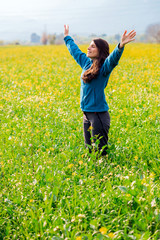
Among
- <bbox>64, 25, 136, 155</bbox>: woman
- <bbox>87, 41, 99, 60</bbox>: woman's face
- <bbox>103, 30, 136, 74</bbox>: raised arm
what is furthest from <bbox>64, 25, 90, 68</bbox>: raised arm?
<bbox>103, 30, 136, 74</bbox>: raised arm

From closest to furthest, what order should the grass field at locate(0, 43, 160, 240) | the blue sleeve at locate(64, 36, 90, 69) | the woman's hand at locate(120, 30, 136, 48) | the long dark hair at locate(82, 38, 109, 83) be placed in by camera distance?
1. the grass field at locate(0, 43, 160, 240)
2. the woman's hand at locate(120, 30, 136, 48)
3. the long dark hair at locate(82, 38, 109, 83)
4. the blue sleeve at locate(64, 36, 90, 69)

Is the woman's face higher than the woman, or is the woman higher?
the woman's face

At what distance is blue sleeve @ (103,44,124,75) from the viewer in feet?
10.1

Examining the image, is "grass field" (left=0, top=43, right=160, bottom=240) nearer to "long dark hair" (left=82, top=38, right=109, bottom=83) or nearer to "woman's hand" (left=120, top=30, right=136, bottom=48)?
"long dark hair" (left=82, top=38, right=109, bottom=83)

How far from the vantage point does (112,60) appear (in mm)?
3148

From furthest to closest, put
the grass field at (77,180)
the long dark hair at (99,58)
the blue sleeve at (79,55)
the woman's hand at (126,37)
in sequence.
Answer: the blue sleeve at (79,55) < the long dark hair at (99,58) < the woman's hand at (126,37) < the grass field at (77,180)

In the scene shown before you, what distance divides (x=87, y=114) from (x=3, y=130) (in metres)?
1.94

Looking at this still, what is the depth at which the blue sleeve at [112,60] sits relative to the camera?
3069mm

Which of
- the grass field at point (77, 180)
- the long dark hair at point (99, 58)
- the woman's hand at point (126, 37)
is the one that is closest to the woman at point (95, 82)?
the long dark hair at point (99, 58)

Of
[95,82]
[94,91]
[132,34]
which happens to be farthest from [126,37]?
[94,91]

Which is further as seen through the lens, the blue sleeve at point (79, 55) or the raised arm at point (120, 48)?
the blue sleeve at point (79, 55)

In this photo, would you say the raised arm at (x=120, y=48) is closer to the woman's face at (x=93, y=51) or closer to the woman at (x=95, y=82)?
the woman at (x=95, y=82)

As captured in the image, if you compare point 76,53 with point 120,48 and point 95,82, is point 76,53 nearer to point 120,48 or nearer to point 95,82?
point 95,82

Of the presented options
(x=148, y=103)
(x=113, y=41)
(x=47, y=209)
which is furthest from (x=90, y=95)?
(x=148, y=103)
